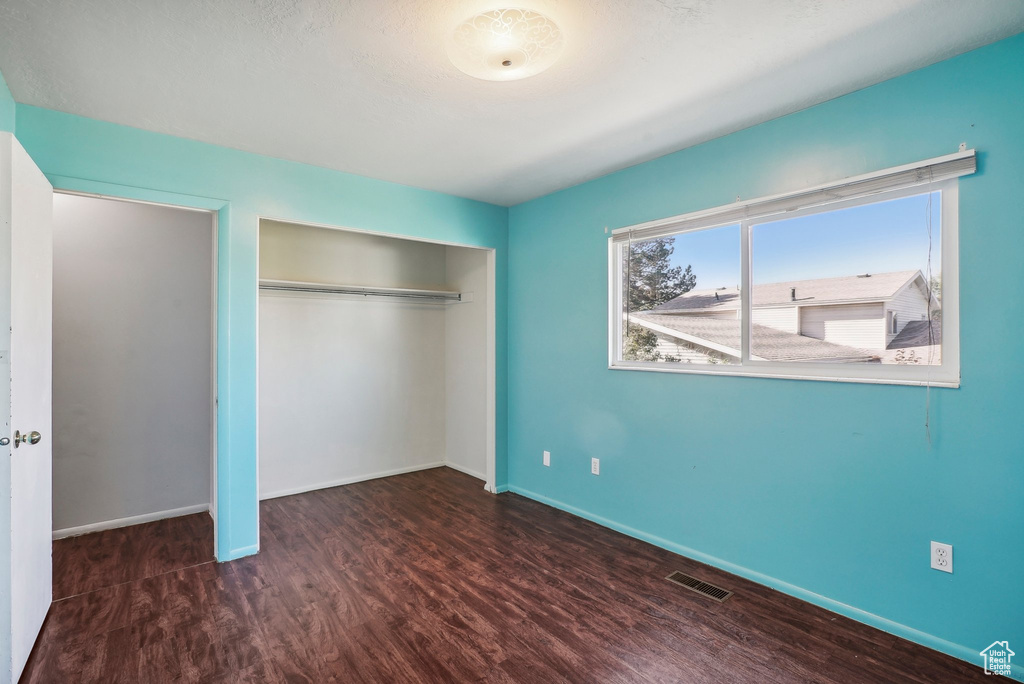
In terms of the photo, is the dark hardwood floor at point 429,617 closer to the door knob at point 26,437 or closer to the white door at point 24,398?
the white door at point 24,398

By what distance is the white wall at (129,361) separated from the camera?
341 centimetres

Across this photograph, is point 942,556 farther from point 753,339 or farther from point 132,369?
point 132,369

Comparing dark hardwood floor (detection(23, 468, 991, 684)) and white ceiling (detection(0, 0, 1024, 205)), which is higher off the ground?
white ceiling (detection(0, 0, 1024, 205))

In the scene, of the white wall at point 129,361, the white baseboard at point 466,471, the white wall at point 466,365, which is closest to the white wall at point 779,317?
the white wall at point 466,365

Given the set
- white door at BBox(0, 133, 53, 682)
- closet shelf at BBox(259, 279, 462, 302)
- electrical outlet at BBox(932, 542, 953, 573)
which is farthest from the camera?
closet shelf at BBox(259, 279, 462, 302)

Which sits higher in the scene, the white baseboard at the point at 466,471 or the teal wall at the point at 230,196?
the teal wall at the point at 230,196

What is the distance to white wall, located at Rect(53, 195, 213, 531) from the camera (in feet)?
11.2

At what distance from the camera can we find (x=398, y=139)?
9.70 ft

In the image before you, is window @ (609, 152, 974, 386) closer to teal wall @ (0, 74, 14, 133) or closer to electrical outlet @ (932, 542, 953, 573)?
electrical outlet @ (932, 542, 953, 573)

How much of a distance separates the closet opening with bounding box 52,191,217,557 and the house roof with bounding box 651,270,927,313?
120 inches

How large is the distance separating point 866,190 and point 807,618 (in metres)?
2.03

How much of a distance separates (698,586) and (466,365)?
9.61 ft

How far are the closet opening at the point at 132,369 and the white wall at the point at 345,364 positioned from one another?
0.48m

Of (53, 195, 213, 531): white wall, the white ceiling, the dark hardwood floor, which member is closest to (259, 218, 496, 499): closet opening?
(53, 195, 213, 531): white wall
